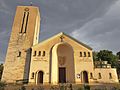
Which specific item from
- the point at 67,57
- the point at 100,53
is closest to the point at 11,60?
the point at 67,57

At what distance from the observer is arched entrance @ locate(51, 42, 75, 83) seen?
26844 millimetres

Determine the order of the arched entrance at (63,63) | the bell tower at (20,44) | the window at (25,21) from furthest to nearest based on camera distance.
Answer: the window at (25,21) < the arched entrance at (63,63) < the bell tower at (20,44)

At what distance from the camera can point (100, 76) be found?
95.6 feet

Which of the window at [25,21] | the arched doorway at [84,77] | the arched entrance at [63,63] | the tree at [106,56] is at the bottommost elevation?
the arched doorway at [84,77]

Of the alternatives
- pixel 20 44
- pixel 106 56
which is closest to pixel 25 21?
pixel 20 44

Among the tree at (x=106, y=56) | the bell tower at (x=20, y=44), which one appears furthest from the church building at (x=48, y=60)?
the tree at (x=106, y=56)

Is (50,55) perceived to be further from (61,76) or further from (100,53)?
(100,53)

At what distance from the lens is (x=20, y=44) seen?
28.9 m

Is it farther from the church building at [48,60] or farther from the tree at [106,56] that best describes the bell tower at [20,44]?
the tree at [106,56]

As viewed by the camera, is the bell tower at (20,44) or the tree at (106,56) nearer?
the bell tower at (20,44)

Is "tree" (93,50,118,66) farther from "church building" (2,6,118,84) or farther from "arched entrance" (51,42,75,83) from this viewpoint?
"arched entrance" (51,42,75,83)

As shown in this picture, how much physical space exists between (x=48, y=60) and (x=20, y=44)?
6.74 metres

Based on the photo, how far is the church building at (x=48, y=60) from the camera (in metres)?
25.9

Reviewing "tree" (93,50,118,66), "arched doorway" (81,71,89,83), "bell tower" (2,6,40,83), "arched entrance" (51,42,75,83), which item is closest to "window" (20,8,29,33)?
"bell tower" (2,6,40,83)
